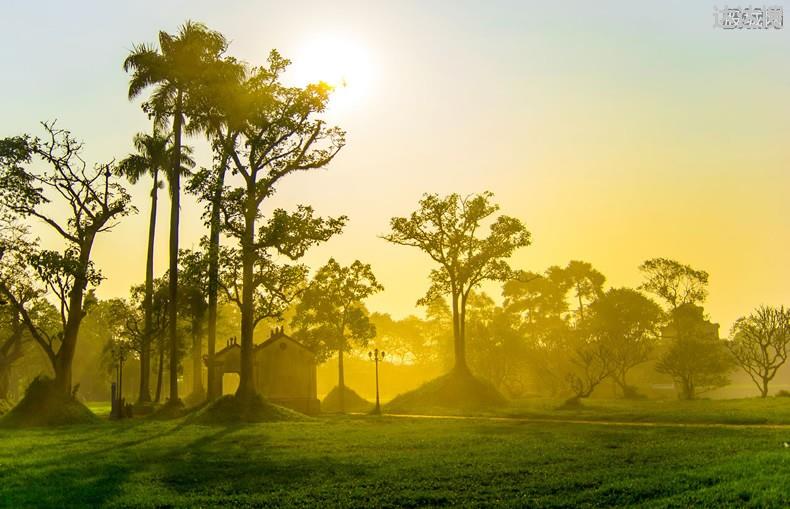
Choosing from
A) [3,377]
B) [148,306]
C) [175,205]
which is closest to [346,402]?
[148,306]

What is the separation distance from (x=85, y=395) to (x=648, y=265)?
8434cm

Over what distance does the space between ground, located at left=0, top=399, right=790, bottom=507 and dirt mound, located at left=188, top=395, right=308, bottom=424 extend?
7955 mm

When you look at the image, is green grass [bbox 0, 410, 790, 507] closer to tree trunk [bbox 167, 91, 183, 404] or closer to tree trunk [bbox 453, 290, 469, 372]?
tree trunk [bbox 167, 91, 183, 404]

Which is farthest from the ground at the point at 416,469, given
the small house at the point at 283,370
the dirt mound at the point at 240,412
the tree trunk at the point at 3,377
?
the tree trunk at the point at 3,377

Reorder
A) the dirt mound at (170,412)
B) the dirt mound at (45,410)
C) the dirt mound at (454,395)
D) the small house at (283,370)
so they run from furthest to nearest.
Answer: the small house at (283,370)
the dirt mound at (454,395)
the dirt mound at (170,412)
the dirt mound at (45,410)

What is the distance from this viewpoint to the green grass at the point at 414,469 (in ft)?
41.5

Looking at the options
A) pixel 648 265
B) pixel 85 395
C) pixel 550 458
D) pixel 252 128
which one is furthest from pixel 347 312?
pixel 85 395

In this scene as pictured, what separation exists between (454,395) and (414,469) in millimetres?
37339

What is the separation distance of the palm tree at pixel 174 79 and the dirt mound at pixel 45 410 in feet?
20.6

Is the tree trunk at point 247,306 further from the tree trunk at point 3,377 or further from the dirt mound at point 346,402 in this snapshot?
the tree trunk at point 3,377

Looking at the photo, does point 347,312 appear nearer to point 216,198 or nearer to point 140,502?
point 216,198

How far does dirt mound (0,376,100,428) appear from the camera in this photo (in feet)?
115

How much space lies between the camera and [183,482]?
15.4 m

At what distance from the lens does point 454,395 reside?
2071 inches
